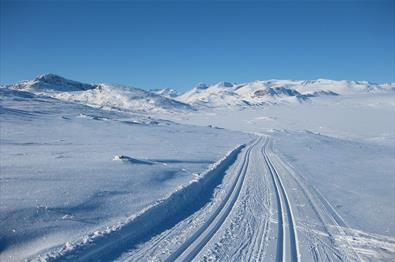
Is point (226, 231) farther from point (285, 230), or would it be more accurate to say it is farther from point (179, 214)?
point (179, 214)

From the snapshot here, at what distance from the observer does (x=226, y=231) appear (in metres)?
10.8

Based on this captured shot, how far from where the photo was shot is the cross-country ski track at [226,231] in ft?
29.6

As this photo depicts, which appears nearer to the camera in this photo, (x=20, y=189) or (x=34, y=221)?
(x=34, y=221)

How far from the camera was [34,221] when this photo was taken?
10141 millimetres

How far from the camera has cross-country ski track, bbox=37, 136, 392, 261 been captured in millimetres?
9031

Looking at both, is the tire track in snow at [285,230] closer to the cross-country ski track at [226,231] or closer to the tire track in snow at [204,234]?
the cross-country ski track at [226,231]

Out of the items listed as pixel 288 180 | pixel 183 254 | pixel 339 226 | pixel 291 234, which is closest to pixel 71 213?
pixel 183 254

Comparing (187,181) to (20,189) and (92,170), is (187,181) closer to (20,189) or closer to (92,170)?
(92,170)

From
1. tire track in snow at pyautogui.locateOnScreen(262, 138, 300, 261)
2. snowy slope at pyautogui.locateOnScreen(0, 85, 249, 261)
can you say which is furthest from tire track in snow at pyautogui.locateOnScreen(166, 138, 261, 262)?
snowy slope at pyautogui.locateOnScreen(0, 85, 249, 261)

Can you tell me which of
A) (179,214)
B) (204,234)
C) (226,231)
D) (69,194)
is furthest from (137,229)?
(69,194)

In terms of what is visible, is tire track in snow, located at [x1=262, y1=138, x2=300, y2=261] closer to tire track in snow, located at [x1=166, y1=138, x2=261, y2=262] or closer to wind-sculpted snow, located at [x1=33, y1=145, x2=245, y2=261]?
tire track in snow, located at [x1=166, y1=138, x2=261, y2=262]

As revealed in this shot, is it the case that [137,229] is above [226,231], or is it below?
below

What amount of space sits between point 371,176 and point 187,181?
13138mm

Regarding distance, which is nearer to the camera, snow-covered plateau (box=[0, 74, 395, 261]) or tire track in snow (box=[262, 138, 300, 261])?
snow-covered plateau (box=[0, 74, 395, 261])
